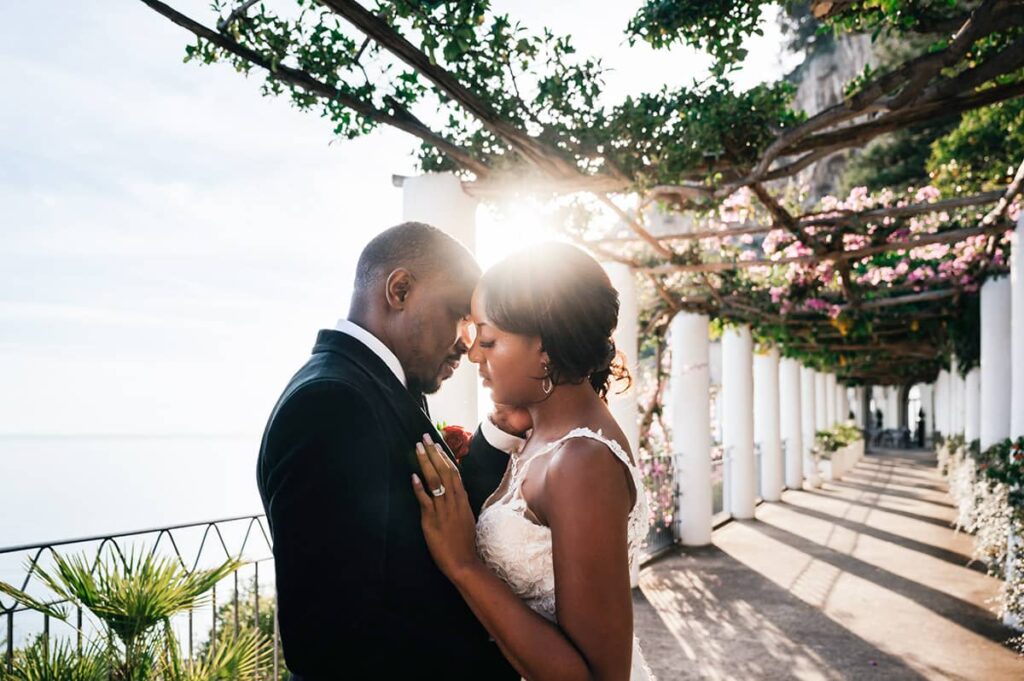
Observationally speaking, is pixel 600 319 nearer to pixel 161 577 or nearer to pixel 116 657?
pixel 161 577

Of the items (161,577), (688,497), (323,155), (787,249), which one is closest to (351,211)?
(323,155)

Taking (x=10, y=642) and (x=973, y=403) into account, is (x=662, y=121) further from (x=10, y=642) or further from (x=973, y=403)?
(x=973, y=403)

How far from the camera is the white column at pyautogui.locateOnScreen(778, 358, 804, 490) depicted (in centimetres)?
1881

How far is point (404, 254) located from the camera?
209 centimetres

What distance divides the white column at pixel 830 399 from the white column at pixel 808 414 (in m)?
3.35

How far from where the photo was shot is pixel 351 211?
11.5 feet

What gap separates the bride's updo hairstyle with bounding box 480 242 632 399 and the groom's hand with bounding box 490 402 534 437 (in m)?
0.48

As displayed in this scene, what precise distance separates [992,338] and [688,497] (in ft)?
15.8

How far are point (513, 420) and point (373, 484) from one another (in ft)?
2.89

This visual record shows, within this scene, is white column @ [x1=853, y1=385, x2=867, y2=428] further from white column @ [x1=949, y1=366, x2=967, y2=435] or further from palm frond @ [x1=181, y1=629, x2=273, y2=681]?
palm frond @ [x1=181, y1=629, x2=273, y2=681]

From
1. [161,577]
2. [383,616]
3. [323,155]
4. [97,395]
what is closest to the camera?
[383,616]

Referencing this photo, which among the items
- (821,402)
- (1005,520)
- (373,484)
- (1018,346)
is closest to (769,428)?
(821,402)

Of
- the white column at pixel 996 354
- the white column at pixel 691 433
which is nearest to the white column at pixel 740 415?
the white column at pixel 691 433

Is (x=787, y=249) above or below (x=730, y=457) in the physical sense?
above
